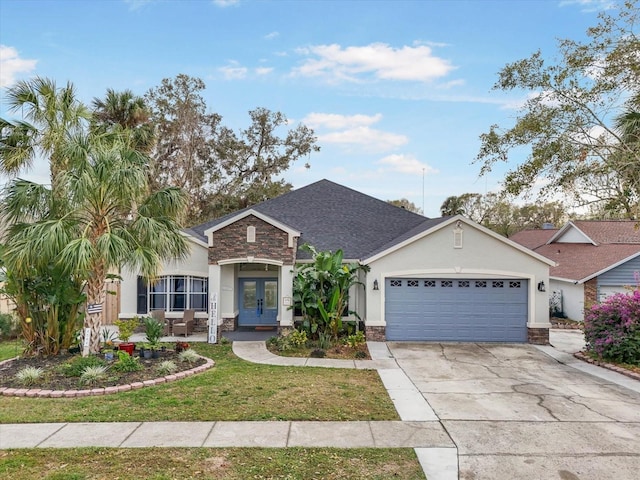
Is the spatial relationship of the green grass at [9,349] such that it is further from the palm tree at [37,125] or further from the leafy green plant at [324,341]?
the leafy green plant at [324,341]

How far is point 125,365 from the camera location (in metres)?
9.41

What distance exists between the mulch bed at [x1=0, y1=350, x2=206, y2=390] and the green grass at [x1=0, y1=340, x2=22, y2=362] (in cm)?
143

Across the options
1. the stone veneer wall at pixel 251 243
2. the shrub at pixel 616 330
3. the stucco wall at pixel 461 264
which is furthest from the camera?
the stone veneer wall at pixel 251 243

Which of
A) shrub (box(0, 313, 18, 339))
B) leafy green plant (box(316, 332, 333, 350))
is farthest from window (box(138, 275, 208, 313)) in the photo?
leafy green plant (box(316, 332, 333, 350))

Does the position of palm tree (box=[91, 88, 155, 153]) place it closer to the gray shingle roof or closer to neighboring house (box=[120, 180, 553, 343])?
the gray shingle roof

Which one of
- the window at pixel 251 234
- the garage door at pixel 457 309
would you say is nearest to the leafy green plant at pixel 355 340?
the garage door at pixel 457 309

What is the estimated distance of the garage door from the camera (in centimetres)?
1390

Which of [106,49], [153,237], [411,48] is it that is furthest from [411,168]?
[153,237]

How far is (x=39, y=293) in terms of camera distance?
34.6 feet

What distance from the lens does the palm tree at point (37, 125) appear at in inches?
415

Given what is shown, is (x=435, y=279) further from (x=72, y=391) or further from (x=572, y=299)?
(x=72, y=391)

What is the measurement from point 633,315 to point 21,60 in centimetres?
2137

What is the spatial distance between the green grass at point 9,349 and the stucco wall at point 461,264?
10.4m

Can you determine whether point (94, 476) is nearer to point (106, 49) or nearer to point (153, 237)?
point (153, 237)
